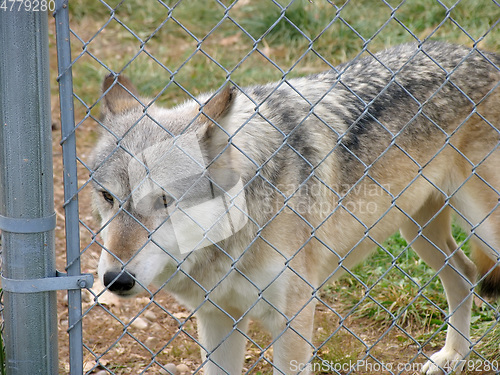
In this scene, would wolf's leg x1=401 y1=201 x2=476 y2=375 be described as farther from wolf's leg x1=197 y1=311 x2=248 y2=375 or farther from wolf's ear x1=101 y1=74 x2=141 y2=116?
wolf's ear x1=101 y1=74 x2=141 y2=116

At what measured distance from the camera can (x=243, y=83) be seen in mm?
5734

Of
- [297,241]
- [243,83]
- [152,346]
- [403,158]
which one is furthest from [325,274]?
[243,83]

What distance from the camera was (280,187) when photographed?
8.13 feet

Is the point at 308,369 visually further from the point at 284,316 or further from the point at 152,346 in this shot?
the point at 152,346

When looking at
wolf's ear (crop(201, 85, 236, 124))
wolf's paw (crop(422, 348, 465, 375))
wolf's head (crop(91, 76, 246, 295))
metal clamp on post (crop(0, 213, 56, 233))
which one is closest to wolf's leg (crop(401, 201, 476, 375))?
wolf's paw (crop(422, 348, 465, 375))

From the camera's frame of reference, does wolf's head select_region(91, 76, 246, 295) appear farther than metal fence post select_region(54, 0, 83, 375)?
Yes

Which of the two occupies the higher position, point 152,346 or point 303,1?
point 303,1

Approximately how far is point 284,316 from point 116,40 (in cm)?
518

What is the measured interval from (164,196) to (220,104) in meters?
0.40

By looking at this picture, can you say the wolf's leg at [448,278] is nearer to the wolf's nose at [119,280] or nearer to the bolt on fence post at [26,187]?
the wolf's nose at [119,280]

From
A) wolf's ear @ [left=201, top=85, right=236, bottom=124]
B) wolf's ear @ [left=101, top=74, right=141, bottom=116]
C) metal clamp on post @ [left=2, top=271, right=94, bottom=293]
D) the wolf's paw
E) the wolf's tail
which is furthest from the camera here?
the wolf's paw

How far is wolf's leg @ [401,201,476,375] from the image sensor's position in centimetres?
319

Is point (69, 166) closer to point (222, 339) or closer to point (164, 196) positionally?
point (164, 196)

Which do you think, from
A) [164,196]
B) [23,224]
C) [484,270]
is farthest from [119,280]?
[484,270]
